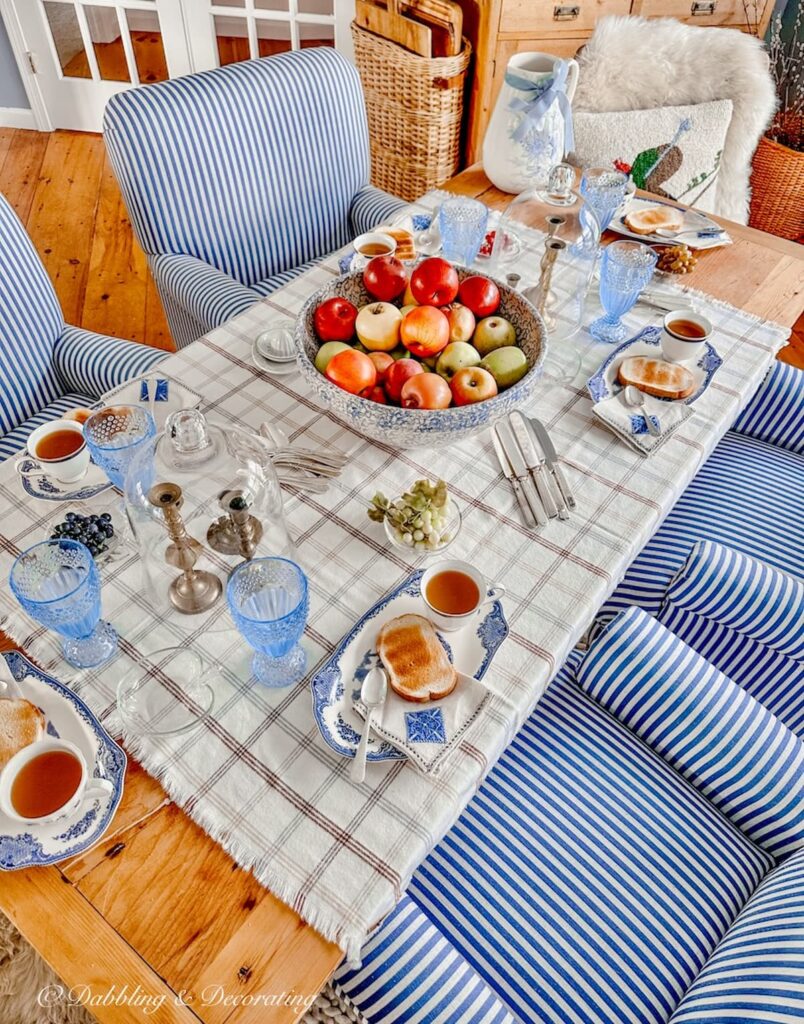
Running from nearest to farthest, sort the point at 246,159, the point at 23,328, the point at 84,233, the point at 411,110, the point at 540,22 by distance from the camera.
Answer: the point at 23,328, the point at 246,159, the point at 540,22, the point at 411,110, the point at 84,233

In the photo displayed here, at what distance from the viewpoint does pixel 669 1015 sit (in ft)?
2.77

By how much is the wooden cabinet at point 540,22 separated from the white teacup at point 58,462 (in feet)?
6.52

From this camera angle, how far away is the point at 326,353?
3.46ft

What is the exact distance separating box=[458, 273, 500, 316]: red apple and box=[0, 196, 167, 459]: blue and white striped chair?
60 cm

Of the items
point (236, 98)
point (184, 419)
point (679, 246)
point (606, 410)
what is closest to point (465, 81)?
point (236, 98)

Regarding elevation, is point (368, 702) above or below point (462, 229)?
below

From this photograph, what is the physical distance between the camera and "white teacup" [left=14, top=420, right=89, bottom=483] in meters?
1.02

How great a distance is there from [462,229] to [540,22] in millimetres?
1571

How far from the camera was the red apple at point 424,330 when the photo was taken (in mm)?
1034

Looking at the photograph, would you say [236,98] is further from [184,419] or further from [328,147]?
[184,419]

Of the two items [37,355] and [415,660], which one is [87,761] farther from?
[37,355]

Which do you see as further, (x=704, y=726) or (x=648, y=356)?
(x=648, y=356)

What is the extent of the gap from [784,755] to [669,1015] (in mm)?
349

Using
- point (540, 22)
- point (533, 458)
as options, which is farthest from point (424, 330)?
point (540, 22)
